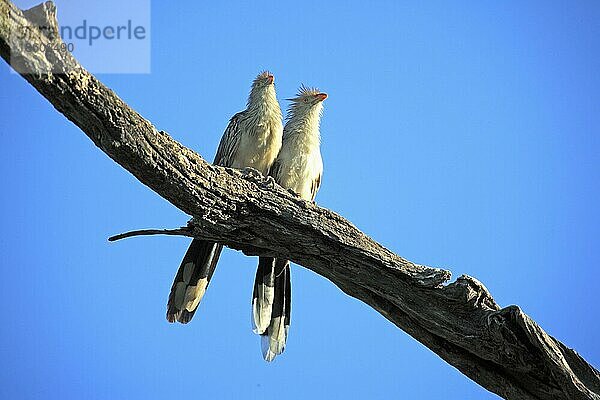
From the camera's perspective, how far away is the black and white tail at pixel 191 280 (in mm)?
4805

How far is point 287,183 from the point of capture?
536 cm

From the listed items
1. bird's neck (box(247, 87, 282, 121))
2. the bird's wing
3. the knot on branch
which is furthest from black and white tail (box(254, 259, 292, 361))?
the knot on branch

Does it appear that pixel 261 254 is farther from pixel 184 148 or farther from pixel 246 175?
pixel 184 148

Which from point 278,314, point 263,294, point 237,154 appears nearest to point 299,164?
point 237,154

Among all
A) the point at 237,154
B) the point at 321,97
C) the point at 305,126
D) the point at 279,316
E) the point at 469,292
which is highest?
the point at 321,97

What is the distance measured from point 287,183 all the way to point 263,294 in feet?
2.74

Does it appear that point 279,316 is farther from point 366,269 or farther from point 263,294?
point 366,269

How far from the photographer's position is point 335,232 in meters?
4.00

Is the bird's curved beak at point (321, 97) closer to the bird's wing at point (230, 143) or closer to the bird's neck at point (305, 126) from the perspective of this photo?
the bird's neck at point (305, 126)

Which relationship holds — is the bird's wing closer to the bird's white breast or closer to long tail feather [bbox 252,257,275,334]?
the bird's white breast

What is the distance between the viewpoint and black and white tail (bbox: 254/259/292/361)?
199 inches

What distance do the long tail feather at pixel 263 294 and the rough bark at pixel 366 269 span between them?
91cm

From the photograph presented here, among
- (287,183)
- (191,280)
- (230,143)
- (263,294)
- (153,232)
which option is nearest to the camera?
(153,232)

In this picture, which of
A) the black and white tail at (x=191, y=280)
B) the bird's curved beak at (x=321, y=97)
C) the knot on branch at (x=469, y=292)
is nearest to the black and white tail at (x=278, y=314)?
the black and white tail at (x=191, y=280)
